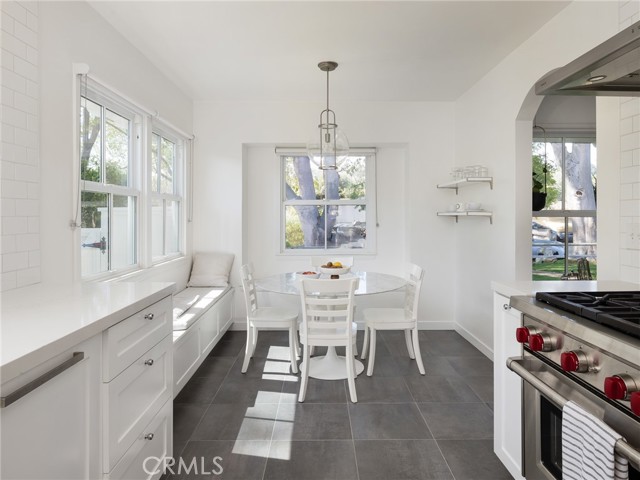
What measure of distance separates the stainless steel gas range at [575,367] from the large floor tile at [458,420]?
73 cm

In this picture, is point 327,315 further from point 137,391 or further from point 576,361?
point 576,361

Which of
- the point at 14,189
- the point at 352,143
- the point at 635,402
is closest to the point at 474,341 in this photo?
the point at 352,143

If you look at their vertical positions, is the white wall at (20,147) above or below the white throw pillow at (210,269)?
above

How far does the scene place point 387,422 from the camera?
2281 millimetres

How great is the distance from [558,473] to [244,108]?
4.12 m

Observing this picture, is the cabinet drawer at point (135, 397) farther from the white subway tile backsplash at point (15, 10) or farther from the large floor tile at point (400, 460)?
the white subway tile backsplash at point (15, 10)

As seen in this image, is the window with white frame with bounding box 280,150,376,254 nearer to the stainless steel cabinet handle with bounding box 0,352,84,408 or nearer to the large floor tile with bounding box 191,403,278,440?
the large floor tile with bounding box 191,403,278,440

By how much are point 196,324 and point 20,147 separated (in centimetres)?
168

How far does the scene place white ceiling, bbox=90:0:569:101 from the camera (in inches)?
92.0

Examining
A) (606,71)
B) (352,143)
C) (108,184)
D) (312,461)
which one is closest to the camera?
(606,71)

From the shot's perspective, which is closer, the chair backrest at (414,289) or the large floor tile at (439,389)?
the large floor tile at (439,389)

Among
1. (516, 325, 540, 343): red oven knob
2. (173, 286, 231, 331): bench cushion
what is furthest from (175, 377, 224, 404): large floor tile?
(516, 325, 540, 343): red oven knob

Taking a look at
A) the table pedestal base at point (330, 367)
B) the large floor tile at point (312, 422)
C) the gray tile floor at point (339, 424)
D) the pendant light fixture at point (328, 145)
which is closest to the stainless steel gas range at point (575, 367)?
the gray tile floor at point (339, 424)

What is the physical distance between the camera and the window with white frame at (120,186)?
2385 mm
